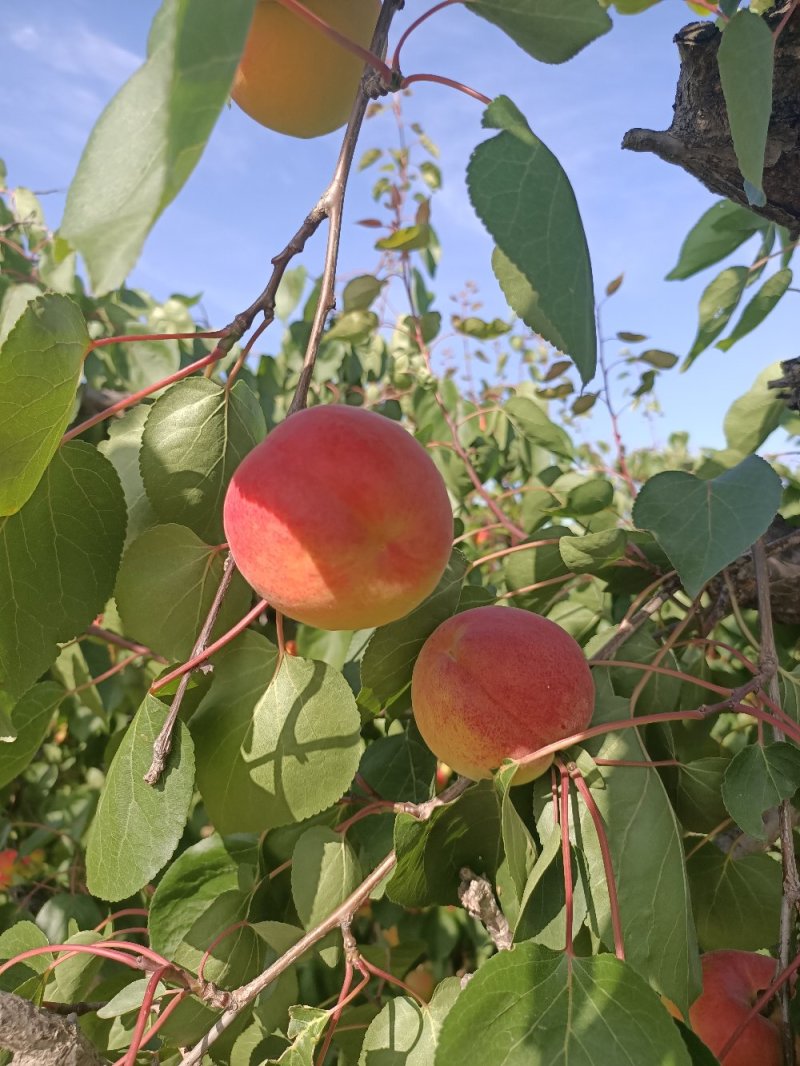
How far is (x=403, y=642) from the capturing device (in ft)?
2.56

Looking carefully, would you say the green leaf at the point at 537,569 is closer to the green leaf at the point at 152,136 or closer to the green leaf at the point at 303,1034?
the green leaf at the point at 303,1034

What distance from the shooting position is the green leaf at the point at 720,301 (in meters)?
1.27

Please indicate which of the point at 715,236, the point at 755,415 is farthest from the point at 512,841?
the point at 715,236

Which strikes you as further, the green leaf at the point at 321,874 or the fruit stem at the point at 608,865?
the green leaf at the point at 321,874

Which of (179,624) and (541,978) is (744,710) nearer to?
(541,978)

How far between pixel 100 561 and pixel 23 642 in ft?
0.33

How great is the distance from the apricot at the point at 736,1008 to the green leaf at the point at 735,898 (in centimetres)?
2

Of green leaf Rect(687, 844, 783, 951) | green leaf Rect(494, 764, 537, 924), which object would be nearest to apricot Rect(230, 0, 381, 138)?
green leaf Rect(494, 764, 537, 924)

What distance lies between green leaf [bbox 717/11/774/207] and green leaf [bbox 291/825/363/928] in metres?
0.68

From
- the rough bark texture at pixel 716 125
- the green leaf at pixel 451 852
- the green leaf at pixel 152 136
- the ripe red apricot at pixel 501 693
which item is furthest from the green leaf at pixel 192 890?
the rough bark texture at pixel 716 125

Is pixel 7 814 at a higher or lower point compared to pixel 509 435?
lower

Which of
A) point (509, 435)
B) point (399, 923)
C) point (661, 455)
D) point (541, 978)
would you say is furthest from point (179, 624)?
point (661, 455)

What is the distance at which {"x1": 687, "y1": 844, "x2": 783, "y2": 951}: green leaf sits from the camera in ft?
2.54

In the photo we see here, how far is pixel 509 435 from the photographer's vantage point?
6.75 feet
